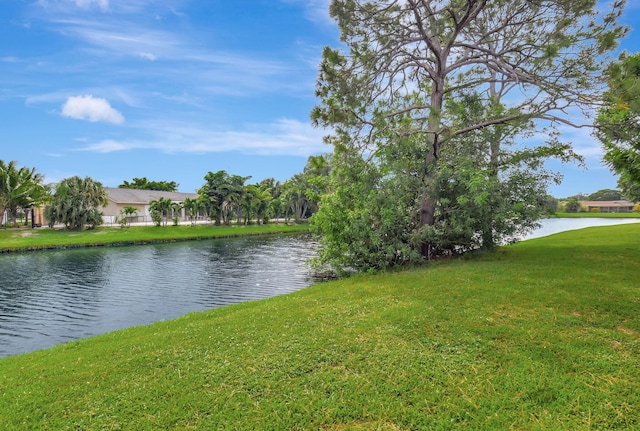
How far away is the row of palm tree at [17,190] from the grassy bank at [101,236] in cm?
479

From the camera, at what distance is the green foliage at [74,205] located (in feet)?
142

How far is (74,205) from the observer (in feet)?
143

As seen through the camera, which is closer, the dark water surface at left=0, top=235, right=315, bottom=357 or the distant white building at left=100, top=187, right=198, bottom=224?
the dark water surface at left=0, top=235, right=315, bottom=357

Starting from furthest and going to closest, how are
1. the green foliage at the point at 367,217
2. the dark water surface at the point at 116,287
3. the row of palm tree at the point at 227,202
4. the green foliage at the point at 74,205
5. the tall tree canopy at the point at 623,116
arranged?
1. the row of palm tree at the point at 227,202
2. the green foliage at the point at 74,205
3. the green foliage at the point at 367,217
4. the dark water surface at the point at 116,287
5. the tall tree canopy at the point at 623,116

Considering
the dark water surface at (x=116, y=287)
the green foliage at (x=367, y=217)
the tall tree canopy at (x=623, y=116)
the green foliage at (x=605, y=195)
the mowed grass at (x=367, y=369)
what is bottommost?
the dark water surface at (x=116, y=287)

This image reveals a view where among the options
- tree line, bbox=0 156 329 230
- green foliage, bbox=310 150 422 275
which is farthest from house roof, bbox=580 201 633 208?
green foliage, bbox=310 150 422 275

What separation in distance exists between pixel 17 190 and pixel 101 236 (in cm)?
1423

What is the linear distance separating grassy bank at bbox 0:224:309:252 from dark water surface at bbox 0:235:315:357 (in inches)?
165

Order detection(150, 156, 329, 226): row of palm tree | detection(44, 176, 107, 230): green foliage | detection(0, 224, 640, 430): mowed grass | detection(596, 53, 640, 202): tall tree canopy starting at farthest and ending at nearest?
detection(150, 156, 329, 226): row of palm tree < detection(44, 176, 107, 230): green foliage < detection(596, 53, 640, 202): tall tree canopy < detection(0, 224, 640, 430): mowed grass

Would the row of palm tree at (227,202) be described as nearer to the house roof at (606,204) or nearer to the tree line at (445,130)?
the tree line at (445,130)

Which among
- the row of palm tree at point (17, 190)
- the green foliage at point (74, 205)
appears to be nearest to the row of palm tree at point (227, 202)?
the green foliage at point (74, 205)

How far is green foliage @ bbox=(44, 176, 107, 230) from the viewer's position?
43.3 m

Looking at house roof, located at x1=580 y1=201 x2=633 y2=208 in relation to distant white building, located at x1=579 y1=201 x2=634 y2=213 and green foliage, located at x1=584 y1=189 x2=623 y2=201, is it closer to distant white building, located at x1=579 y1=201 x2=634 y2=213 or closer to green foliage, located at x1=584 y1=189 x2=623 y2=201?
distant white building, located at x1=579 y1=201 x2=634 y2=213

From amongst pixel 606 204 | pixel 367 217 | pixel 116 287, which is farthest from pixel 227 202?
pixel 606 204
